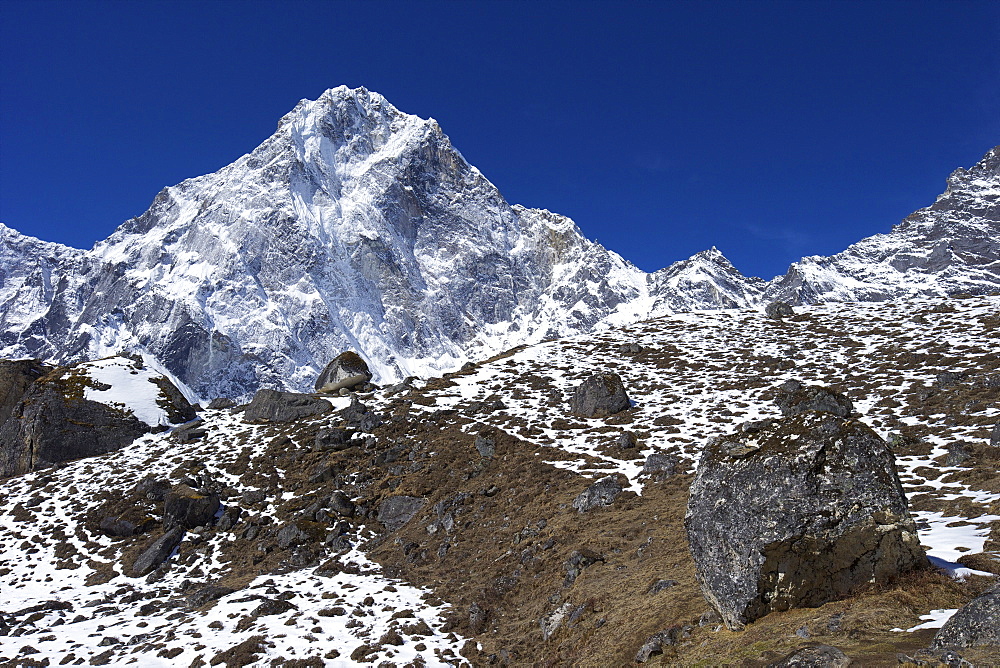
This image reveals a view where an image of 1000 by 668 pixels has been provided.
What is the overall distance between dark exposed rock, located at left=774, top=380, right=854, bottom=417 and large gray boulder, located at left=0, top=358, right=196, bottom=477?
4335 cm

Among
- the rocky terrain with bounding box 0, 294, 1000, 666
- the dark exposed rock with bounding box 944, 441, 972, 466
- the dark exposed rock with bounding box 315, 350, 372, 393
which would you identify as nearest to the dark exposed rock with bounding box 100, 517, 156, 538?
the rocky terrain with bounding box 0, 294, 1000, 666

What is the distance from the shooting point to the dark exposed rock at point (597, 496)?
953 inches

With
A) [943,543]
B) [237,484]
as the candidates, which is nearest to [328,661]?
[943,543]

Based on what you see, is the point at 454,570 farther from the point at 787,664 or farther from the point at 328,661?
the point at 787,664

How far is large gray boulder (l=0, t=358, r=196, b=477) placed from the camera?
3809 cm

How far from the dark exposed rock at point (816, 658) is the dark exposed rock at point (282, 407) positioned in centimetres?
3685

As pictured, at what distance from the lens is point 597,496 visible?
24516 millimetres

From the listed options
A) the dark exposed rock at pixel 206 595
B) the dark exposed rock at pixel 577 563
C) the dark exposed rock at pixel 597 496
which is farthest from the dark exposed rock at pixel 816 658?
the dark exposed rock at pixel 206 595

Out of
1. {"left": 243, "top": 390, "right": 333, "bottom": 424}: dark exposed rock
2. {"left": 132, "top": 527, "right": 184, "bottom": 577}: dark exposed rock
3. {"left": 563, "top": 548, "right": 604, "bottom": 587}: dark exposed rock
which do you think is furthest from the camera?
{"left": 243, "top": 390, "right": 333, "bottom": 424}: dark exposed rock

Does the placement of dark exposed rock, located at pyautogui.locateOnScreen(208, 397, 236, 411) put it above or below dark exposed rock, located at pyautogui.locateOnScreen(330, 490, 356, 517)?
above

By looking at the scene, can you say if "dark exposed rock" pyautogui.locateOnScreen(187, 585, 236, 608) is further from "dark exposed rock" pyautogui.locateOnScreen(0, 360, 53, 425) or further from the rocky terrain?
"dark exposed rock" pyautogui.locateOnScreen(0, 360, 53, 425)

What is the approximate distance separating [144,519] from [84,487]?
715 centimetres

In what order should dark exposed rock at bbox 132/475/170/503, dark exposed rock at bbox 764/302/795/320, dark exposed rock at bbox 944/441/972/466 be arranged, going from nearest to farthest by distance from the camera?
dark exposed rock at bbox 944/441/972/466
dark exposed rock at bbox 132/475/170/503
dark exposed rock at bbox 764/302/795/320

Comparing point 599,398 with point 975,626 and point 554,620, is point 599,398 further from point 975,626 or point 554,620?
point 975,626
